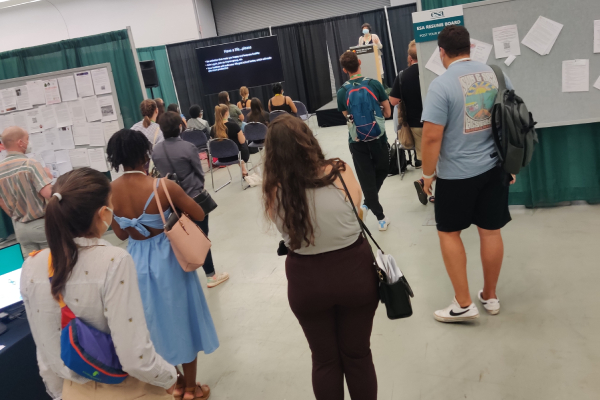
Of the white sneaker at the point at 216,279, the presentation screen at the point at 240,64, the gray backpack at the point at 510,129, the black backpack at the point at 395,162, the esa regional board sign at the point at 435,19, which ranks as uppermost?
the presentation screen at the point at 240,64

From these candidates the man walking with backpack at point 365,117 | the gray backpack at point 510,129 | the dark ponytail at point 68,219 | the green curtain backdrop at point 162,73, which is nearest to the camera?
the dark ponytail at point 68,219

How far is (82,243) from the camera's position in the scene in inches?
49.6

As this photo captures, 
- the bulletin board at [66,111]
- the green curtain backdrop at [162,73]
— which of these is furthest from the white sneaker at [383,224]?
the green curtain backdrop at [162,73]

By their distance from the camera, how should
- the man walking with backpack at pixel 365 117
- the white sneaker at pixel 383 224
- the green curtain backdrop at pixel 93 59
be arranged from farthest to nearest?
1. the green curtain backdrop at pixel 93 59
2. the white sneaker at pixel 383 224
3. the man walking with backpack at pixel 365 117

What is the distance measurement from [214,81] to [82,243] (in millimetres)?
10910

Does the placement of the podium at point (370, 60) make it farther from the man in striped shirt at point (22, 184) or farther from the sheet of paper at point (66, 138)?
the man in striped shirt at point (22, 184)

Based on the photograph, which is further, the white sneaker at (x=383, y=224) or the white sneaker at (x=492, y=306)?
the white sneaker at (x=383, y=224)

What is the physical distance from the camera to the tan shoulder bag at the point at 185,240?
2098 mm

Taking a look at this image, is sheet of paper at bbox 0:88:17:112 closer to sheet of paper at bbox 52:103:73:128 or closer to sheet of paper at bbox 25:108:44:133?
sheet of paper at bbox 25:108:44:133

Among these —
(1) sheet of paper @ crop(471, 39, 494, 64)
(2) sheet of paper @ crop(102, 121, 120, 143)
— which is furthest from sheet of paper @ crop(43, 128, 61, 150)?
(1) sheet of paper @ crop(471, 39, 494, 64)

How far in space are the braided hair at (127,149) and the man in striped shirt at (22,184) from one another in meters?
1.19

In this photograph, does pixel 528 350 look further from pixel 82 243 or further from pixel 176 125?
pixel 176 125

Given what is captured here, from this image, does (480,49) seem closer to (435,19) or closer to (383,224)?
(435,19)

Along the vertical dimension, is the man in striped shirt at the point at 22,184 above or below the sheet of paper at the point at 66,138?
below
